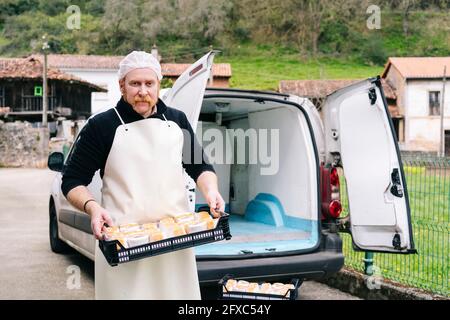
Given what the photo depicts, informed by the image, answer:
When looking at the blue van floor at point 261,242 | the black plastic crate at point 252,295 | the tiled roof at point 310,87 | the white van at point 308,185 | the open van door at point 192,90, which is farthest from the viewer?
the tiled roof at point 310,87

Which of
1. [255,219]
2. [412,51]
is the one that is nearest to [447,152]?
[412,51]

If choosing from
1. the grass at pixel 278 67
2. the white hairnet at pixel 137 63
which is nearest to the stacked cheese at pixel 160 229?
the white hairnet at pixel 137 63

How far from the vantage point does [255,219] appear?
20.2 feet

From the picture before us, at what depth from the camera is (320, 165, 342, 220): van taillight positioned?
4.74m

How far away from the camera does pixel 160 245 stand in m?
2.48

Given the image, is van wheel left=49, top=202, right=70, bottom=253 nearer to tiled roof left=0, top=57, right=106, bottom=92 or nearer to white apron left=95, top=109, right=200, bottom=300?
white apron left=95, top=109, right=200, bottom=300

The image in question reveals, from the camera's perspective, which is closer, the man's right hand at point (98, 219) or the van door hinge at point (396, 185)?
the man's right hand at point (98, 219)

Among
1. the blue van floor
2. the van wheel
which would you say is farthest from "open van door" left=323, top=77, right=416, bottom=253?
the van wheel

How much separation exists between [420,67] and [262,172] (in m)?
41.1

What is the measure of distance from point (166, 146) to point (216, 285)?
1.75m

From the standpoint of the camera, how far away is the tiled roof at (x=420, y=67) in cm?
4225

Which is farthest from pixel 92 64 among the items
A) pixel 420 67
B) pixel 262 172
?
pixel 262 172

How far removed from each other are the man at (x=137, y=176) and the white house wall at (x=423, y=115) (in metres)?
42.4

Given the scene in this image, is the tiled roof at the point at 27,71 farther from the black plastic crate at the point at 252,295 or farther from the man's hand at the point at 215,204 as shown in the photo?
the man's hand at the point at 215,204
